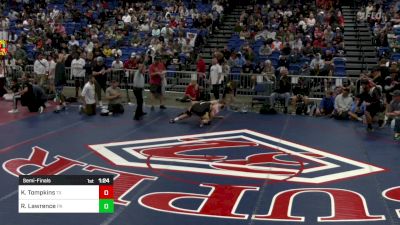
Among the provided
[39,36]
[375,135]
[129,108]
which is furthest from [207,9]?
[375,135]

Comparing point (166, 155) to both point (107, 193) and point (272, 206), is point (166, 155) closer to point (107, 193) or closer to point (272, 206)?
→ point (272, 206)

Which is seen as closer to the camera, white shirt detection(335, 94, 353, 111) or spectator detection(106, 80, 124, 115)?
white shirt detection(335, 94, 353, 111)

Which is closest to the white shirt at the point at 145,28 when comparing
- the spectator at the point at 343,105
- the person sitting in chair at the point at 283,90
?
the person sitting in chair at the point at 283,90

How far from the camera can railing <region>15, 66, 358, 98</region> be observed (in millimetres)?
17688

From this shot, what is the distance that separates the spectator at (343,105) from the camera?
52.2ft

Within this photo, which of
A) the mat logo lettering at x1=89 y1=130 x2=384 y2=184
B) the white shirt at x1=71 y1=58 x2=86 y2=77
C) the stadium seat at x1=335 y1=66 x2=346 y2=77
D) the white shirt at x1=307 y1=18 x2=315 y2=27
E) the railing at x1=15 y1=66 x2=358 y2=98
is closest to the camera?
the mat logo lettering at x1=89 y1=130 x2=384 y2=184

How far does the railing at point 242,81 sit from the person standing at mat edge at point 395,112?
287 cm

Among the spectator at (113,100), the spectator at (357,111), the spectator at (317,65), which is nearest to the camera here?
the spectator at (357,111)

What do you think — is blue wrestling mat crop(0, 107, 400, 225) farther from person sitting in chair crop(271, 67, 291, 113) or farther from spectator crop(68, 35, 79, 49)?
spectator crop(68, 35, 79, 49)

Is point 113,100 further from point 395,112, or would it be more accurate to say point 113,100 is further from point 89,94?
point 395,112

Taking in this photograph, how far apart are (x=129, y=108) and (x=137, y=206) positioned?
9325 millimetres

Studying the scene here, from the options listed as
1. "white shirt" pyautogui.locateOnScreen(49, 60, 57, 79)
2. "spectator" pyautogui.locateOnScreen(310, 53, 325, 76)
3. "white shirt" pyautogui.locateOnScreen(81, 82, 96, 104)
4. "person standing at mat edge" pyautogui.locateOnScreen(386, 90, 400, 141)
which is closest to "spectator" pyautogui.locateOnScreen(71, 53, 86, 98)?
"white shirt" pyautogui.locateOnScreen(49, 60, 57, 79)
